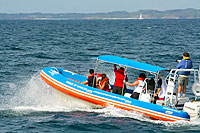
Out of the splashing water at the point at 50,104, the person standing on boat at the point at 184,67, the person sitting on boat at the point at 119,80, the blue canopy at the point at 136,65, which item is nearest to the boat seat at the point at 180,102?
the person standing on boat at the point at 184,67

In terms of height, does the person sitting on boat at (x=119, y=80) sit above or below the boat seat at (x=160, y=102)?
above

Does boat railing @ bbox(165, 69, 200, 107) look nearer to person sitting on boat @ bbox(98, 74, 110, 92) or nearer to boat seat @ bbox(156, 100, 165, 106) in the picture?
boat seat @ bbox(156, 100, 165, 106)

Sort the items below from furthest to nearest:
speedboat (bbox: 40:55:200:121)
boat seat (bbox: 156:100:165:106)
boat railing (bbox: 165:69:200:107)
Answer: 1. boat seat (bbox: 156:100:165:106)
2. boat railing (bbox: 165:69:200:107)
3. speedboat (bbox: 40:55:200:121)

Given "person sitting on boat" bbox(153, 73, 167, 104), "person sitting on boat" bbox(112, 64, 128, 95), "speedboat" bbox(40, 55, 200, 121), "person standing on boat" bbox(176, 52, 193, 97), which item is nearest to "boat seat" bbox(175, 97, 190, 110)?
"speedboat" bbox(40, 55, 200, 121)

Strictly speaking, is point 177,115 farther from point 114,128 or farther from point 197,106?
Result: point 114,128

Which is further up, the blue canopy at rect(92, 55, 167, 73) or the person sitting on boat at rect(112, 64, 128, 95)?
the blue canopy at rect(92, 55, 167, 73)

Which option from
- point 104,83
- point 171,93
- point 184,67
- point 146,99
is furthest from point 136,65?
point 184,67

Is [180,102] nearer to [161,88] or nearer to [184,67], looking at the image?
[161,88]

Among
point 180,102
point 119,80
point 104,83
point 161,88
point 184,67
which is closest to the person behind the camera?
point 180,102

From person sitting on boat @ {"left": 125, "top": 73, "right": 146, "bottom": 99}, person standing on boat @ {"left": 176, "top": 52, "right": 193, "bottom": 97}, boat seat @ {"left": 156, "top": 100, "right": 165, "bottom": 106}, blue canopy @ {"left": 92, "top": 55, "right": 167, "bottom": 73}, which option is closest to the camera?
blue canopy @ {"left": 92, "top": 55, "right": 167, "bottom": 73}

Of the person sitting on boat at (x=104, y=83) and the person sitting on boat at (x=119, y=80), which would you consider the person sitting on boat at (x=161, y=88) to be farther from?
the person sitting on boat at (x=104, y=83)

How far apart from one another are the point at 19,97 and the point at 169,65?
1164 centimetres

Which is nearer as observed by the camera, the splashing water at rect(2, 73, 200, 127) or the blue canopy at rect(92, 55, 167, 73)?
the blue canopy at rect(92, 55, 167, 73)

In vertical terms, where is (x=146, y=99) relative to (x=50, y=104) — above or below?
above
